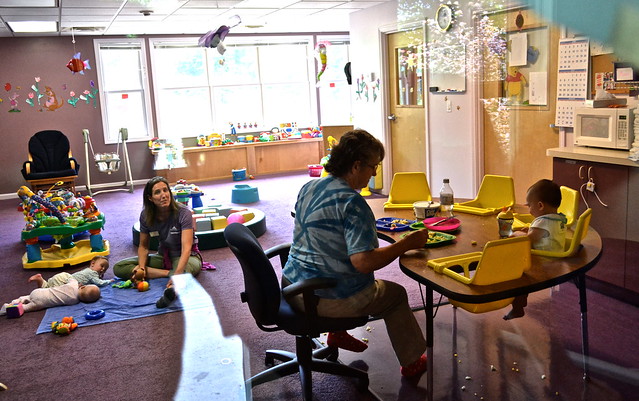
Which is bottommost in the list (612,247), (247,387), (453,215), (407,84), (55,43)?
(247,387)

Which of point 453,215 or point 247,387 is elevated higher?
point 453,215

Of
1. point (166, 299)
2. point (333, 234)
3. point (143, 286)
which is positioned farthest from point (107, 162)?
point (333, 234)

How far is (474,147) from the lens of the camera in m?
4.87

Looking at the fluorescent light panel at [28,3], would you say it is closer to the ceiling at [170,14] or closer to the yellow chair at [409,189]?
the ceiling at [170,14]

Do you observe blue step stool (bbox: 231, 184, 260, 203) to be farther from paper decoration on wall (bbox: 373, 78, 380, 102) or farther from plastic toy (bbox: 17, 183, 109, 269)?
plastic toy (bbox: 17, 183, 109, 269)

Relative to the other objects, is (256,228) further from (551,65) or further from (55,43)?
(55,43)

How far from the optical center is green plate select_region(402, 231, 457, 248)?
234cm

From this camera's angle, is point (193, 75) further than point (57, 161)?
Yes

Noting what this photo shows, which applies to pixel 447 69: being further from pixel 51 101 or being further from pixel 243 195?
pixel 51 101

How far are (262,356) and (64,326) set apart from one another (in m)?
1.21

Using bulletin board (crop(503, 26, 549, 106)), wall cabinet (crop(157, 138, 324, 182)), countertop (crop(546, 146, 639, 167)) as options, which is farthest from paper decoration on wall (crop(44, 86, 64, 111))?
countertop (crop(546, 146, 639, 167))

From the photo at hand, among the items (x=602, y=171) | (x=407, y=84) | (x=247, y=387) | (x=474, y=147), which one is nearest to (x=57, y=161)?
(x=407, y=84)

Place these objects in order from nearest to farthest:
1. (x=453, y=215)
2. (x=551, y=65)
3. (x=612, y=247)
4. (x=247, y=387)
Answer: (x=247, y=387)
(x=453, y=215)
(x=612, y=247)
(x=551, y=65)

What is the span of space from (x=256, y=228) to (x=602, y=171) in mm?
2880
